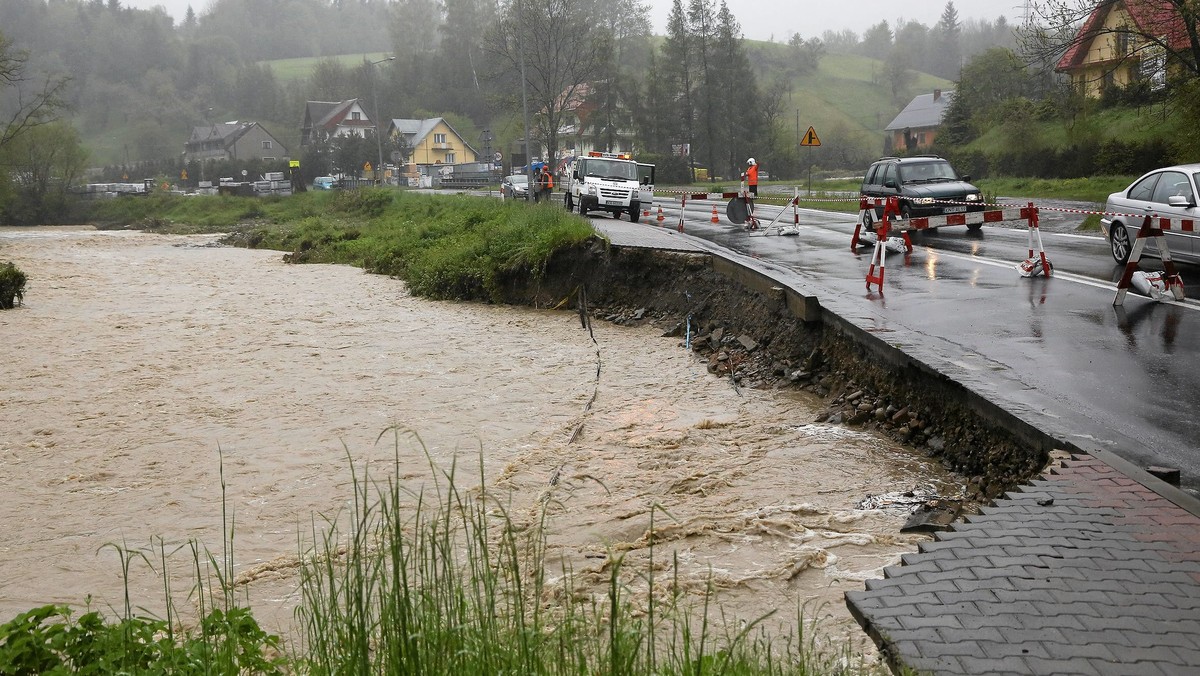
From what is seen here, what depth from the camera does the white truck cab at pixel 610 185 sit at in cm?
3166

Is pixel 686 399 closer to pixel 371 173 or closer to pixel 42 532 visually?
pixel 42 532

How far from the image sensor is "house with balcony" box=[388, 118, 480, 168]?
106000 mm

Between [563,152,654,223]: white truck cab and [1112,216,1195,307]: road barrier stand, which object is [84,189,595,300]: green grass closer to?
[563,152,654,223]: white truck cab

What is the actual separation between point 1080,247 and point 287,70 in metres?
162

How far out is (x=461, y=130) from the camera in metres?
116

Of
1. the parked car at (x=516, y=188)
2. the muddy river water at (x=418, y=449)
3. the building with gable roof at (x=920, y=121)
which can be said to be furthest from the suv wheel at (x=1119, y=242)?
the building with gable roof at (x=920, y=121)

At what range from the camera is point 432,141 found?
107688 millimetres

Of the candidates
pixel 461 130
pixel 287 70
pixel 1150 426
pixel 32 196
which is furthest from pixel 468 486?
pixel 287 70

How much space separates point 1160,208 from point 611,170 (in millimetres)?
19621

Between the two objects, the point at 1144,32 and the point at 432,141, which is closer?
the point at 1144,32

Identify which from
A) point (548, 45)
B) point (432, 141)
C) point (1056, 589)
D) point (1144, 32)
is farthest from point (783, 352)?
point (432, 141)

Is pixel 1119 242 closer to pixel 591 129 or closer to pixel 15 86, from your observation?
pixel 15 86

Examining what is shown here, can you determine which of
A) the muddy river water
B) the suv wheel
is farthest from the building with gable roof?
the muddy river water

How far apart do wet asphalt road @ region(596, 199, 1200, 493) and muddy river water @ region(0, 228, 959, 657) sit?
1155 millimetres
